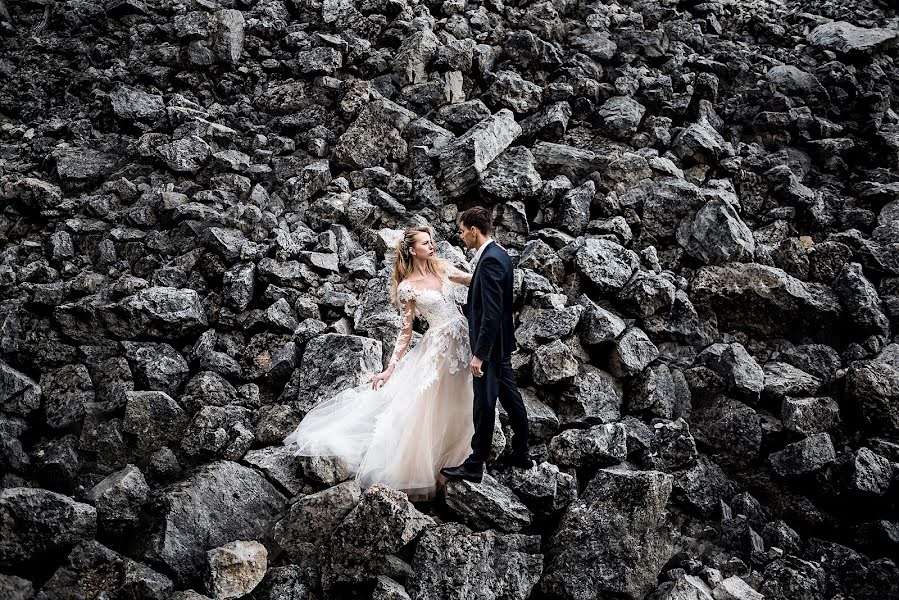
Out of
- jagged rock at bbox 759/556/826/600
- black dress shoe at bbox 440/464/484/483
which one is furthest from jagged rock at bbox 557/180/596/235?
jagged rock at bbox 759/556/826/600

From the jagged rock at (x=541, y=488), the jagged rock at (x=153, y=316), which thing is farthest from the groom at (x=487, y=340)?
the jagged rock at (x=153, y=316)

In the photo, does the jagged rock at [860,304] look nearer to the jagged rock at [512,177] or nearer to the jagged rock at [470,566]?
the jagged rock at [512,177]

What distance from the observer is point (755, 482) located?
263 inches

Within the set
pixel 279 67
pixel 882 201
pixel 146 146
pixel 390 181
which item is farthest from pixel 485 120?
pixel 882 201

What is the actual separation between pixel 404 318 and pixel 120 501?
3015 mm

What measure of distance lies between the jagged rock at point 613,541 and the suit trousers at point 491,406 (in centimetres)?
81

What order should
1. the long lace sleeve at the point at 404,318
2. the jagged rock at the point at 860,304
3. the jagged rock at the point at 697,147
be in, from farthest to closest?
the jagged rock at the point at 697,147 → the jagged rock at the point at 860,304 → the long lace sleeve at the point at 404,318

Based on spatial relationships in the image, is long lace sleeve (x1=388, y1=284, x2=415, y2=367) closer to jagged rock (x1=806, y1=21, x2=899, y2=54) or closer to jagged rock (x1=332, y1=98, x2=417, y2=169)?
jagged rock (x1=332, y1=98, x2=417, y2=169)

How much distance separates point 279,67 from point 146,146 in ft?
10.1

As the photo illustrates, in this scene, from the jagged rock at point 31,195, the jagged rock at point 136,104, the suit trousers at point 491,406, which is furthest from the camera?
the jagged rock at point 136,104

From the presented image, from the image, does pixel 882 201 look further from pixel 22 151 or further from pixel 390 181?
pixel 22 151


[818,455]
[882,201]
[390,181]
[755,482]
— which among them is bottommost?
[755,482]

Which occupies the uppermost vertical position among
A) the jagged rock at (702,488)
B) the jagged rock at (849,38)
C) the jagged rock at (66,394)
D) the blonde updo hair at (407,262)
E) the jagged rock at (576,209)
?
the jagged rock at (849,38)

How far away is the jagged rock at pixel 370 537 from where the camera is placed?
4.91 m
